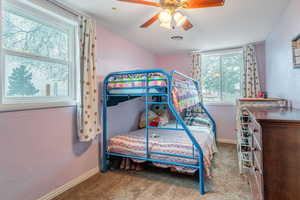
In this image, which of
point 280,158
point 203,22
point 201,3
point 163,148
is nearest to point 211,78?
point 203,22

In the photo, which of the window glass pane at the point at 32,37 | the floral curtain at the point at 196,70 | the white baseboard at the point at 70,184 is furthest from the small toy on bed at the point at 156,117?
the window glass pane at the point at 32,37

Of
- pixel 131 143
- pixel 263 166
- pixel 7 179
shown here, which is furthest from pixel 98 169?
pixel 263 166

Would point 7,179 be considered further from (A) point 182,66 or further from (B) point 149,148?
(A) point 182,66

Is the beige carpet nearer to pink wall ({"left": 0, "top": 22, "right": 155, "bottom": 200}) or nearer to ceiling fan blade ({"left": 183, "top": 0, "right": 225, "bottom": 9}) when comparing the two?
pink wall ({"left": 0, "top": 22, "right": 155, "bottom": 200})

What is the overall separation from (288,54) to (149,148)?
2.20m

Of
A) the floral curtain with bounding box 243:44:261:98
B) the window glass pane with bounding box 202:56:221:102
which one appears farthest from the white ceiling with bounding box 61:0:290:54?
the window glass pane with bounding box 202:56:221:102

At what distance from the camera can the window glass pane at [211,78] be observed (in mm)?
4074

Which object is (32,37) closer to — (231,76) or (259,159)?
(259,159)

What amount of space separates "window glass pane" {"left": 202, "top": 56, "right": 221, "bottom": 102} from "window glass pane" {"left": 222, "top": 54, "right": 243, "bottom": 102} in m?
0.14

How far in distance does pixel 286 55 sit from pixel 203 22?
121cm

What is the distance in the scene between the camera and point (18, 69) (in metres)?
1.68

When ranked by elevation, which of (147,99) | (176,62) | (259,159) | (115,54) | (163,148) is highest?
(176,62)

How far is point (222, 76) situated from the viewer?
402 cm

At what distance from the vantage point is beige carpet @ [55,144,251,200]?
188cm
